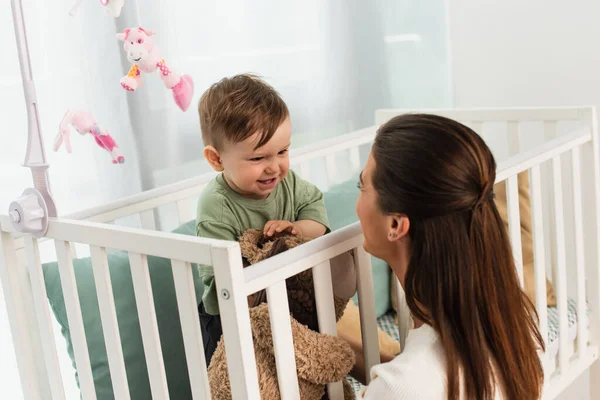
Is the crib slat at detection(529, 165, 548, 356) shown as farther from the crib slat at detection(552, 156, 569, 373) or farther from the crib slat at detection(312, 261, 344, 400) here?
the crib slat at detection(312, 261, 344, 400)

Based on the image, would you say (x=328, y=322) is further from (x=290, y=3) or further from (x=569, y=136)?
(x=290, y=3)

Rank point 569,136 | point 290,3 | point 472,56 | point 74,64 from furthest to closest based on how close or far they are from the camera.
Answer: point 472,56, point 290,3, point 569,136, point 74,64

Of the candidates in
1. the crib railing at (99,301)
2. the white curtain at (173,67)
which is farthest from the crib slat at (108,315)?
the white curtain at (173,67)

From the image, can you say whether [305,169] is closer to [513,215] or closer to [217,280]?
[513,215]

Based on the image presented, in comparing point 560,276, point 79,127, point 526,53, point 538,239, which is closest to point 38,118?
point 79,127

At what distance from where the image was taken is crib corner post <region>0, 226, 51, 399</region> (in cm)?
125

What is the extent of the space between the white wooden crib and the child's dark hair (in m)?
0.20

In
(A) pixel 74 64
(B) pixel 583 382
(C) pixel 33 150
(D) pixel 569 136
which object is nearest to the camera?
(C) pixel 33 150

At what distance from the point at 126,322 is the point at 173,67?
0.63 meters

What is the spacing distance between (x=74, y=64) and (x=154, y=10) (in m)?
0.24

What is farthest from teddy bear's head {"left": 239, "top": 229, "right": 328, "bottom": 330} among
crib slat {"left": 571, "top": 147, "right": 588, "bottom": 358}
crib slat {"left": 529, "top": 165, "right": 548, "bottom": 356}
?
crib slat {"left": 571, "top": 147, "right": 588, "bottom": 358}

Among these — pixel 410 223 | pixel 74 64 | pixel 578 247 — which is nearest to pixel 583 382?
pixel 578 247

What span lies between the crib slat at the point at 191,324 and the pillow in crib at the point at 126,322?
0.38 meters

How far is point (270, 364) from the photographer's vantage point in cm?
109
